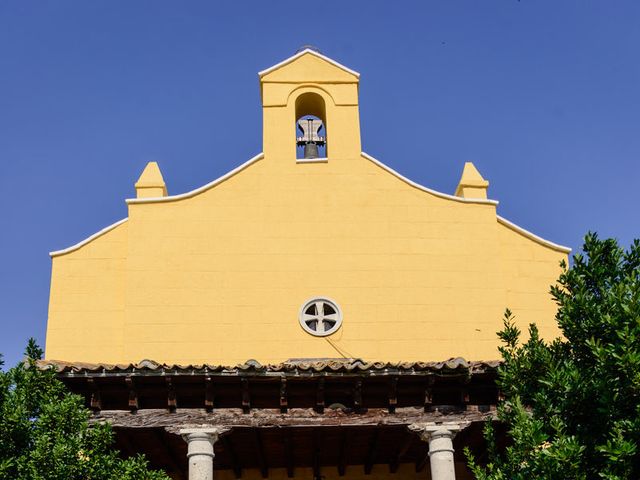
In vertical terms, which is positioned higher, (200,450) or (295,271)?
(295,271)

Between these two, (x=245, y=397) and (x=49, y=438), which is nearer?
(x=49, y=438)

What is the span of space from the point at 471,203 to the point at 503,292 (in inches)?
64.3

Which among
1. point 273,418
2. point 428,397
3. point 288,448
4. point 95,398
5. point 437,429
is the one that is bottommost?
point 288,448

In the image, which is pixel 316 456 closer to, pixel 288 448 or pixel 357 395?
pixel 288 448

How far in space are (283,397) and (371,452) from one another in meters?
2.67

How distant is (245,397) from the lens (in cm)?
1145

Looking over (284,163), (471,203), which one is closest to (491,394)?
(471,203)

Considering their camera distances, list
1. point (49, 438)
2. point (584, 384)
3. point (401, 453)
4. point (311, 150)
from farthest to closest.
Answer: point (311, 150), point (401, 453), point (49, 438), point (584, 384)

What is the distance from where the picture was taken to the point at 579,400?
28.9ft

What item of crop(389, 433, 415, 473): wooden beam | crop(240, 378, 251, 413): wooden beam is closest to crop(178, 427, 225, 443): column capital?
crop(240, 378, 251, 413): wooden beam

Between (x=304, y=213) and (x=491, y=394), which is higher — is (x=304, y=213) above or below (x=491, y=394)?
above

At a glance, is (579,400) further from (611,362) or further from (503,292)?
(503,292)

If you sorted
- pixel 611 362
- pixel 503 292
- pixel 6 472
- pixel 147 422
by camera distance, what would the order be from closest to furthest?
pixel 611 362
pixel 6 472
pixel 147 422
pixel 503 292

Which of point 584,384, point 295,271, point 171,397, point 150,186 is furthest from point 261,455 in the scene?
point 584,384
